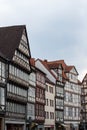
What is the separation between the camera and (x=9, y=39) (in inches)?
2510

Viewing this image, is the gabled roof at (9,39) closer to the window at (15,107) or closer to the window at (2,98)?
the window at (2,98)

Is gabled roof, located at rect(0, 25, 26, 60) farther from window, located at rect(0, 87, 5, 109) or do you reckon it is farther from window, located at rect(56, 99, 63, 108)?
window, located at rect(56, 99, 63, 108)

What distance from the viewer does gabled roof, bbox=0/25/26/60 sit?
198 feet

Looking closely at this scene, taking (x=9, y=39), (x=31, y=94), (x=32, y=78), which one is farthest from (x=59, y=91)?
(x=9, y=39)

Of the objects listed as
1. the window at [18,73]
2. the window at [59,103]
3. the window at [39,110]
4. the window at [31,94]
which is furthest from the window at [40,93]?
the window at [59,103]

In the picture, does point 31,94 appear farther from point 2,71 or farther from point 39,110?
point 2,71

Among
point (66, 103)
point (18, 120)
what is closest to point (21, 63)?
point (18, 120)

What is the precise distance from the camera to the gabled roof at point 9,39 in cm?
6044

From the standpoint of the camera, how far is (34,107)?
238ft

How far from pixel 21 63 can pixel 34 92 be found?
10.5 m

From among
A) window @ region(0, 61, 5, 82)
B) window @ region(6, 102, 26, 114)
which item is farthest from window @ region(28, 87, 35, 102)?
window @ region(0, 61, 5, 82)

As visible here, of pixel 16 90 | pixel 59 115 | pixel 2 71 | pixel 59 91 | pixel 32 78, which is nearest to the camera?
pixel 2 71

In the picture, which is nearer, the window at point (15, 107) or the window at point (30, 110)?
the window at point (15, 107)

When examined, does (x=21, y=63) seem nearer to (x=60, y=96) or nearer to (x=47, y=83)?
(x=47, y=83)
